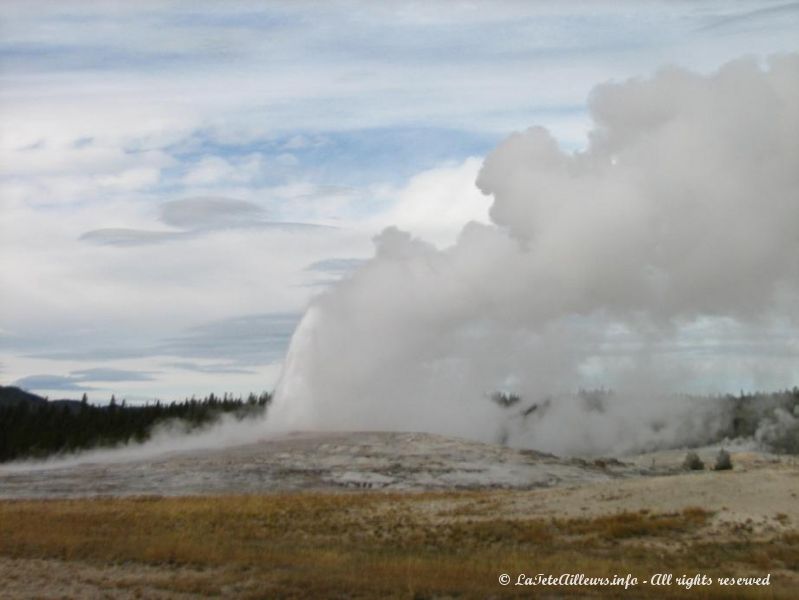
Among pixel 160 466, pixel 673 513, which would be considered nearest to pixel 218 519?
pixel 673 513

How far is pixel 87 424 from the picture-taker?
12250 centimetres

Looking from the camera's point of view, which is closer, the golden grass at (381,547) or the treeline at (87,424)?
the golden grass at (381,547)

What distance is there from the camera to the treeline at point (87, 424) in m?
110

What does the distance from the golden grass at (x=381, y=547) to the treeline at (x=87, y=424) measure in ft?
238

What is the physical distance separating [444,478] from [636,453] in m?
81.3

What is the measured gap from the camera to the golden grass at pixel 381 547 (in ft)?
A: 72.3

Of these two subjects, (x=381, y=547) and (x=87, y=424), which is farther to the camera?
(x=87, y=424)

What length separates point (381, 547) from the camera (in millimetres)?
30078

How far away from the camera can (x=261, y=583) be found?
22266mm

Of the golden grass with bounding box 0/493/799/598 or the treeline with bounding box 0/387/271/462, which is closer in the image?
the golden grass with bounding box 0/493/799/598

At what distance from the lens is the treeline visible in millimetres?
109812

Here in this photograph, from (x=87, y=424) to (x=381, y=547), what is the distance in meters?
102

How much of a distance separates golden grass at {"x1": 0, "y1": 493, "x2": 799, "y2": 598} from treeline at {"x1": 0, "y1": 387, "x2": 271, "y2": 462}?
72.6 m

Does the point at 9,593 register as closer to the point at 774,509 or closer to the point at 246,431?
the point at 774,509
